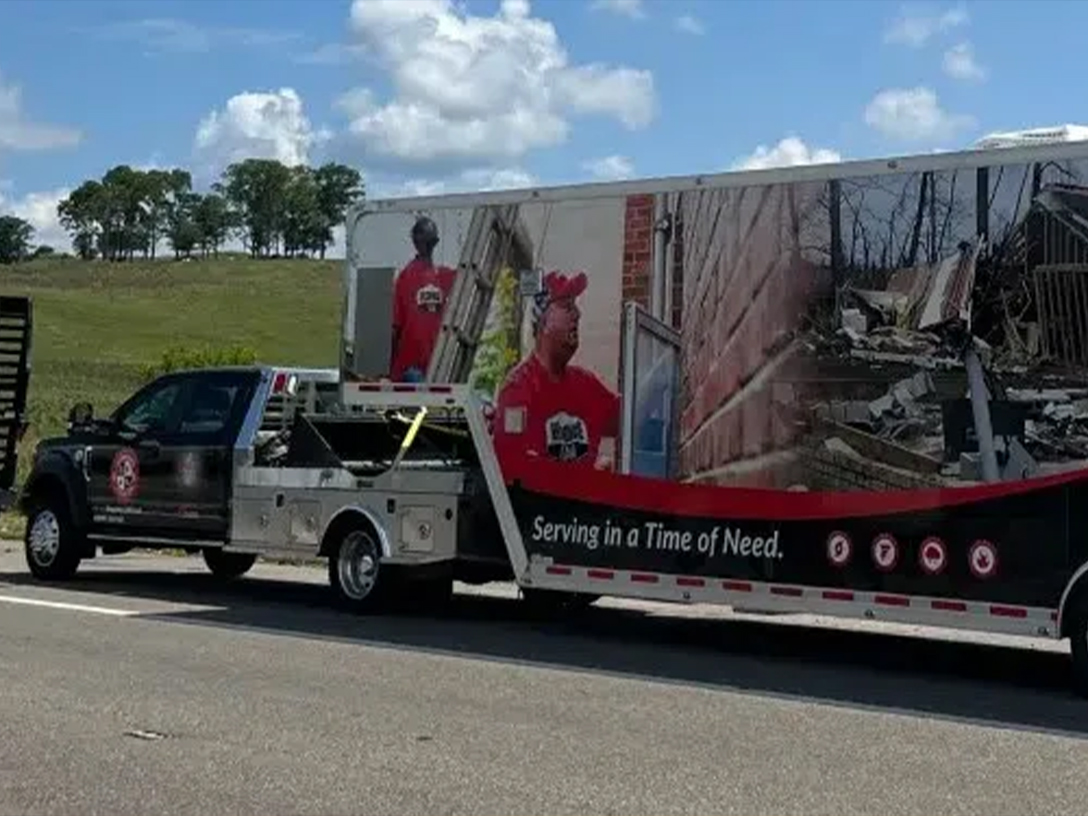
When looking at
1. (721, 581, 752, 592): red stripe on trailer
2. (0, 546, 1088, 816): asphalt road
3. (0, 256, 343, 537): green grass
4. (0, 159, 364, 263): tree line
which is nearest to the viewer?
(0, 546, 1088, 816): asphalt road

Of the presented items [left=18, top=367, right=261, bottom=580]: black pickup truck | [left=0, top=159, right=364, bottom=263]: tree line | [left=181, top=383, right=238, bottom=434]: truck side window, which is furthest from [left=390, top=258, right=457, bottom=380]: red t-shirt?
[left=0, top=159, right=364, bottom=263]: tree line

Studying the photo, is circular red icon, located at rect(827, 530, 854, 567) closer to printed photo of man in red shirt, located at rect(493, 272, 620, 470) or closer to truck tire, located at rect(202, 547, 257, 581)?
printed photo of man in red shirt, located at rect(493, 272, 620, 470)

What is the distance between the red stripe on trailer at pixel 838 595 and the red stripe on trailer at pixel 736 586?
1.99ft

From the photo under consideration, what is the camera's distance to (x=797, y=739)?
8.98 m

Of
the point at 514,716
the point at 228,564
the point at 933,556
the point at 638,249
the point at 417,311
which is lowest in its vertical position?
the point at 514,716

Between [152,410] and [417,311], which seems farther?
[152,410]

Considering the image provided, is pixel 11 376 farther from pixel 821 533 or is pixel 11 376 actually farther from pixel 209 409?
pixel 821 533

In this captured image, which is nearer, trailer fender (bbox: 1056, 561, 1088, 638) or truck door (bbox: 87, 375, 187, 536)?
trailer fender (bbox: 1056, 561, 1088, 638)

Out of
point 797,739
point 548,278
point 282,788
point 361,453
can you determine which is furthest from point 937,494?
point 361,453

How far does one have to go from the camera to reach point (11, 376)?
18.8 metres

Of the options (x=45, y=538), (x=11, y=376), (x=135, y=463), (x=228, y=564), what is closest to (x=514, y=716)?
(x=135, y=463)

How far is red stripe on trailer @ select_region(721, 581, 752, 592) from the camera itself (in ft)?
39.1

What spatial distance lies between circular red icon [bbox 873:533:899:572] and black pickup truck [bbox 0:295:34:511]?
10.3 meters

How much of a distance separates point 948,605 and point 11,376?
11240 mm
